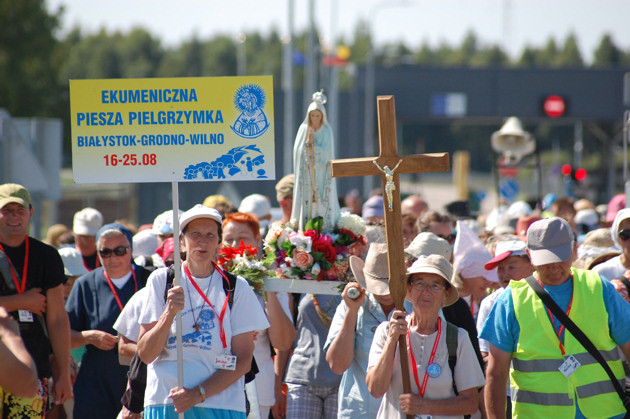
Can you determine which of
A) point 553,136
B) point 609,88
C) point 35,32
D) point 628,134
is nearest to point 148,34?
point 553,136

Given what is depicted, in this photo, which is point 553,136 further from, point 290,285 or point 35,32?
point 290,285

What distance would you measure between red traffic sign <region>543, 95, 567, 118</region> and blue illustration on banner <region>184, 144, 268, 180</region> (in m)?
28.1

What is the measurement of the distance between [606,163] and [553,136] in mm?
68159

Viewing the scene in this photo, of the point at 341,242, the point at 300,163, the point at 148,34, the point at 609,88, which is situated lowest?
the point at 341,242

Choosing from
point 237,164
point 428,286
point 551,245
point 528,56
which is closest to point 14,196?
point 237,164

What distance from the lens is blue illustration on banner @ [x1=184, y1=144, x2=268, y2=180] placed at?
5090 mm

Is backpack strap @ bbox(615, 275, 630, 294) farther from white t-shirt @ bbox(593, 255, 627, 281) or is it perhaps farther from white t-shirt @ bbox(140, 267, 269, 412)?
white t-shirt @ bbox(140, 267, 269, 412)

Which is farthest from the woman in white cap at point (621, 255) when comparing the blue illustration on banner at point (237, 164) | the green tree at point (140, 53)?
the green tree at point (140, 53)

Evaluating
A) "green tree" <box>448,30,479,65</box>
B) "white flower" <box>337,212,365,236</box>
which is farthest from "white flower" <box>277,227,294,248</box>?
"green tree" <box>448,30,479,65</box>

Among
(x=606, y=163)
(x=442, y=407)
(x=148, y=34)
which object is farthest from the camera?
(x=148, y=34)

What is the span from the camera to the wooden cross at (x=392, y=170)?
477cm

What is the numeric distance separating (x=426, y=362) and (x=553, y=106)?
2846 centimetres

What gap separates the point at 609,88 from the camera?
32.8 m

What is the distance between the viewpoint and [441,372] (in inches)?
184
